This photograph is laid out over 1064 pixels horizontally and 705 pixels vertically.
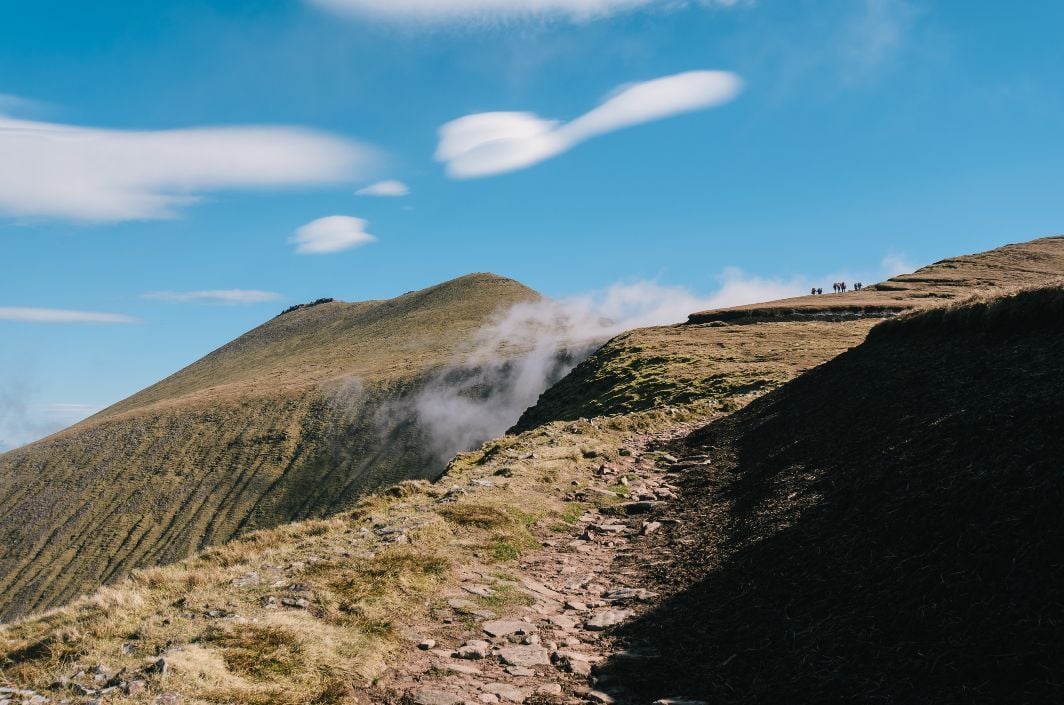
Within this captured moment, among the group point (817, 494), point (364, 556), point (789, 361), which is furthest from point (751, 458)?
point (789, 361)

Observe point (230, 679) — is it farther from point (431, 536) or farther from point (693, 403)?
point (693, 403)

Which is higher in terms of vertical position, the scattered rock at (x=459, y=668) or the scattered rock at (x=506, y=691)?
the scattered rock at (x=459, y=668)

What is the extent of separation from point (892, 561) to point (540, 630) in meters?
5.34

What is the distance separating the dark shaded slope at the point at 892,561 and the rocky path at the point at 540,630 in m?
0.55

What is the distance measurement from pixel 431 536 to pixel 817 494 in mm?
8363

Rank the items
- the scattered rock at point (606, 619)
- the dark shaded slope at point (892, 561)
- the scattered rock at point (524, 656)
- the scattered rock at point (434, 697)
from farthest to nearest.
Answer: the scattered rock at point (606, 619)
the scattered rock at point (524, 656)
the scattered rock at point (434, 697)
the dark shaded slope at point (892, 561)

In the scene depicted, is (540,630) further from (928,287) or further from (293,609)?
(928,287)

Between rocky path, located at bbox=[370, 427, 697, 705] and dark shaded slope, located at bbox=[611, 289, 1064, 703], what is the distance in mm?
555

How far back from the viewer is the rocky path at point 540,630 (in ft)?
27.5

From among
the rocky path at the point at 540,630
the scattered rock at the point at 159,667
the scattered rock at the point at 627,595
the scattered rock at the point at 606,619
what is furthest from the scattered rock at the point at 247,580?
the scattered rock at the point at 627,595

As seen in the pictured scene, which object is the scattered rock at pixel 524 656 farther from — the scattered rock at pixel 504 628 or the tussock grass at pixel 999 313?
the tussock grass at pixel 999 313

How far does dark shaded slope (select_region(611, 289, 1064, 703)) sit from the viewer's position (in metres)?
6.92

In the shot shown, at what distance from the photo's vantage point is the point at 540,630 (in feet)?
34.0

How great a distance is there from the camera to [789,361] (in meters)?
47.1
